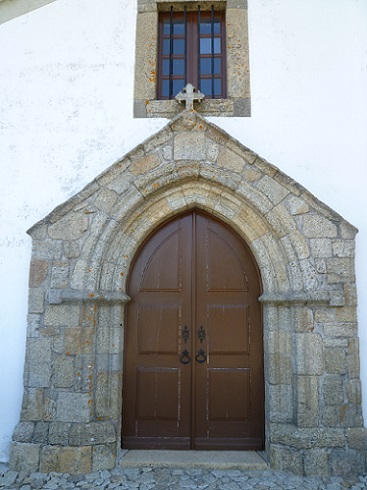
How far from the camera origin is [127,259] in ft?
12.8

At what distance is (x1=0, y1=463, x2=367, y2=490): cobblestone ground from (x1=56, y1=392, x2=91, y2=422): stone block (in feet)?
1.41

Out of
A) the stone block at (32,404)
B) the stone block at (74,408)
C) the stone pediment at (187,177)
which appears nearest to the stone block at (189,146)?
the stone pediment at (187,177)

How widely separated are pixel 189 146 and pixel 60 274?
1.62 metres

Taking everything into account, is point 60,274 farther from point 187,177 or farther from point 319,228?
point 319,228

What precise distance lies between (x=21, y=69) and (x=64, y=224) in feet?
5.80

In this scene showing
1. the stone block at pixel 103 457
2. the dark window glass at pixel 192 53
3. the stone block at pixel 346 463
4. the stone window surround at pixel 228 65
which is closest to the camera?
the stone block at pixel 346 463

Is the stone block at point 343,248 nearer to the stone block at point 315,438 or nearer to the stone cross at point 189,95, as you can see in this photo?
the stone block at point 315,438

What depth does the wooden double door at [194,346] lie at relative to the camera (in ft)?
12.7

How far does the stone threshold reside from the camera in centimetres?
355

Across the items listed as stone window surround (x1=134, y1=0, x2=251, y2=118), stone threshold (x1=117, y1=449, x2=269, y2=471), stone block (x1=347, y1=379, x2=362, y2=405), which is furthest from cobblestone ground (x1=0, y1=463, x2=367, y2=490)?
stone window surround (x1=134, y1=0, x2=251, y2=118)

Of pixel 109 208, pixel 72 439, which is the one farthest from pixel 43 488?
pixel 109 208

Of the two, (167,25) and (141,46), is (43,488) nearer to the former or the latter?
(141,46)

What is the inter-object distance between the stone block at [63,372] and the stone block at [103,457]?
1.87 feet

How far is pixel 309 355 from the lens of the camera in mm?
3570
